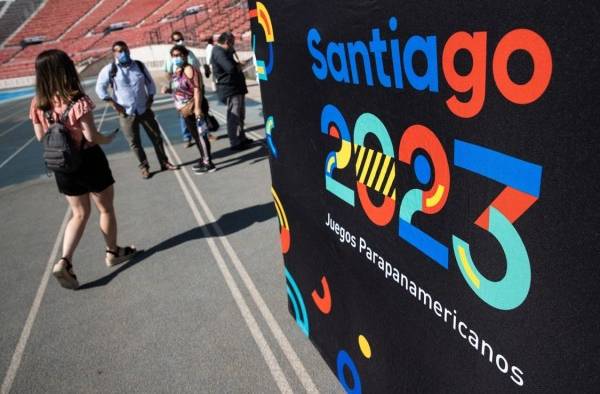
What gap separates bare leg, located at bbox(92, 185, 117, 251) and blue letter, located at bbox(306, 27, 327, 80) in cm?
254

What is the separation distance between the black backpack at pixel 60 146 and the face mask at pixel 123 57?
8.31 ft

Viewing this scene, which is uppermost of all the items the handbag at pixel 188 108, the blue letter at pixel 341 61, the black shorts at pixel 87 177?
the blue letter at pixel 341 61

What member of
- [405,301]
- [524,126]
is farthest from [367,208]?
[524,126]

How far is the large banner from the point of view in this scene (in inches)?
36.3

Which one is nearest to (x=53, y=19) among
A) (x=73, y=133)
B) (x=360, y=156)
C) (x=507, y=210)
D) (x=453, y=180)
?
(x=73, y=133)

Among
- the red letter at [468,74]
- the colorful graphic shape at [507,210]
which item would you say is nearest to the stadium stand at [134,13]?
the red letter at [468,74]

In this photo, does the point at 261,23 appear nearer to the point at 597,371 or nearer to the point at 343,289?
the point at 343,289

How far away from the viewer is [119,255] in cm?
411

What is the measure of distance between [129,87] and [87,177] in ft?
8.50

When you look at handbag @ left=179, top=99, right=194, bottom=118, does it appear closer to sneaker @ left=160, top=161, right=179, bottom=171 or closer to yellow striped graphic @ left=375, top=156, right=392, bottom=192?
sneaker @ left=160, top=161, right=179, bottom=171

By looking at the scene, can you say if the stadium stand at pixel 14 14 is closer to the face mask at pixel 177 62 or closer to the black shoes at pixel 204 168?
the face mask at pixel 177 62

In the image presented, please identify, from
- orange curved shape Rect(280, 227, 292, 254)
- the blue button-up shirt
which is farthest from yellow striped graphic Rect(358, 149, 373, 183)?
the blue button-up shirt

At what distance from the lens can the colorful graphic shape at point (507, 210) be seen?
3.35 ft

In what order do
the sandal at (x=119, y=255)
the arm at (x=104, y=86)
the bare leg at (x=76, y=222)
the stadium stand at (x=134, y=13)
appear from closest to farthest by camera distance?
the bare leg at (x=76, y=222) → the sandal at (x=119, y=255) → the arm at (x=104, y=86) → the stadium stand at (x=134, y=13)
